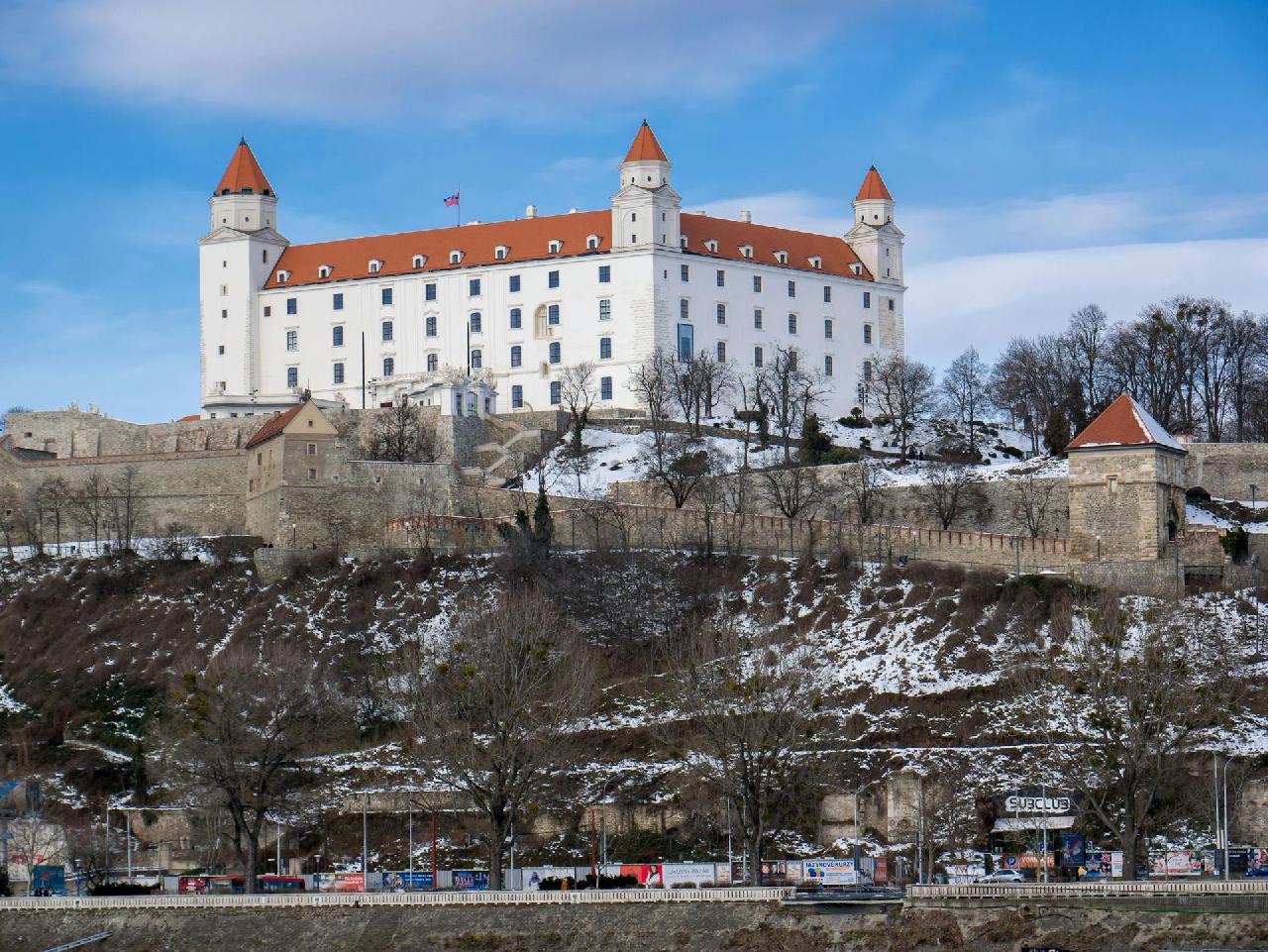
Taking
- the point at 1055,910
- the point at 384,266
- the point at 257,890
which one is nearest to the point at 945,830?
the point at 1055,910

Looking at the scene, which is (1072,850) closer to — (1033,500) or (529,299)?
(1033,500)

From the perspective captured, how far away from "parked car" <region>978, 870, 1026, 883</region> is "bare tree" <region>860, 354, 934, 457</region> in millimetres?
47672

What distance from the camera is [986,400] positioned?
106312 millimetres

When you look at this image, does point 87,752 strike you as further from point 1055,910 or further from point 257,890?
point 1055,910

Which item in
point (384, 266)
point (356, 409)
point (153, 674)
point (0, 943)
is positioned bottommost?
point (0, 943)

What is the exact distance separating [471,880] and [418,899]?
3.52 meters

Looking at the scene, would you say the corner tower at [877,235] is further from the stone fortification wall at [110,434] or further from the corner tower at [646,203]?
the stone fortification wall at [110,434]

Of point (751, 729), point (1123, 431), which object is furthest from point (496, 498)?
point (751, 729)

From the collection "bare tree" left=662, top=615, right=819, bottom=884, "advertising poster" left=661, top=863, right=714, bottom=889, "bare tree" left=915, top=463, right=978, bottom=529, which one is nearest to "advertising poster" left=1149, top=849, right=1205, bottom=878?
"bare tree" left=662, top=615, right=819, bottom=884

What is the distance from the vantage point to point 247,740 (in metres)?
59.3

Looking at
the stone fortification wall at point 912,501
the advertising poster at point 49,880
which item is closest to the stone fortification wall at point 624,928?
the advertising poster at point 49,880

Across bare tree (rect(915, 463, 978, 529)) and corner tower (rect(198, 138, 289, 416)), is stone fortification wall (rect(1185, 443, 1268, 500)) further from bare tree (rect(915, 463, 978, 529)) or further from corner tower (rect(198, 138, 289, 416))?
corner tower (rect(198, 138, 289, 416))

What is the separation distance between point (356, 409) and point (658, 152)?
17.8 meters

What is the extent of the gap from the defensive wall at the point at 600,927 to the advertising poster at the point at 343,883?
1970 millimetres
